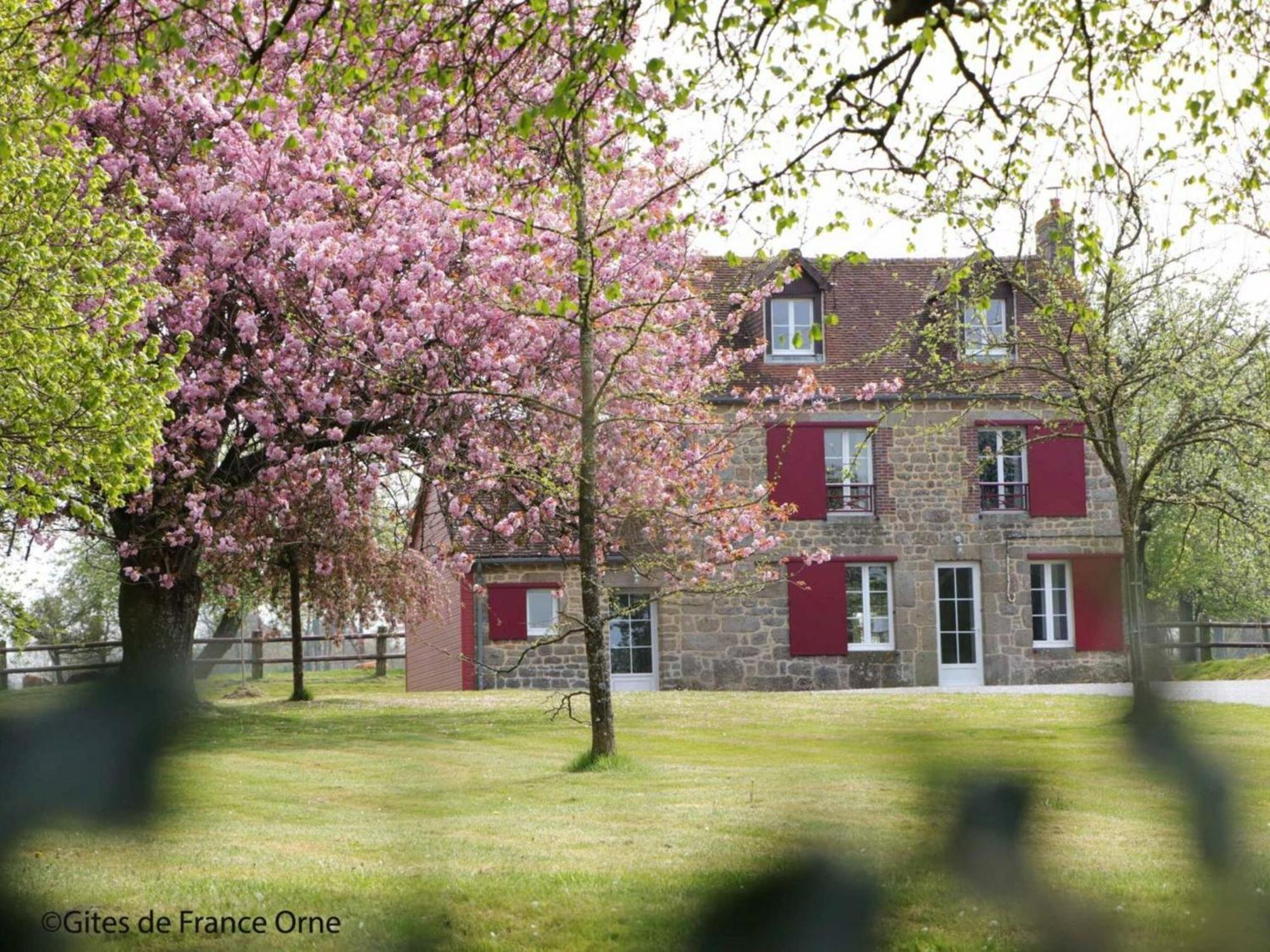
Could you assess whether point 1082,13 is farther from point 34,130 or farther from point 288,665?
point 288,665

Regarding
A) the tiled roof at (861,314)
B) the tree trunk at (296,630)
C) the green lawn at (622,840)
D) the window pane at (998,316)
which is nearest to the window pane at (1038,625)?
the tiled roof at (861,314)

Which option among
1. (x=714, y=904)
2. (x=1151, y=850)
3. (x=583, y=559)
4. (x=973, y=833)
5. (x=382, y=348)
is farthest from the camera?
(x=382, y=348)

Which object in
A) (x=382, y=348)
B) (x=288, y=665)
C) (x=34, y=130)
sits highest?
(x=34, y=130)

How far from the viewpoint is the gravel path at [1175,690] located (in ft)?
13.5

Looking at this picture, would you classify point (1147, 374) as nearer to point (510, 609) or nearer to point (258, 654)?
point (510, 609)

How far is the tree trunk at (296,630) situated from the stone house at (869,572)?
3829 mm

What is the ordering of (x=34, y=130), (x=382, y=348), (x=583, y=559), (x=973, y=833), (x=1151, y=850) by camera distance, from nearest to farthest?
(x=973, y=833) < (x=1151, y=850) < (x=34, y=130) < (x=583, y=559) < (x=382, y=348)

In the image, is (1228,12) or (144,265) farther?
(144,265)

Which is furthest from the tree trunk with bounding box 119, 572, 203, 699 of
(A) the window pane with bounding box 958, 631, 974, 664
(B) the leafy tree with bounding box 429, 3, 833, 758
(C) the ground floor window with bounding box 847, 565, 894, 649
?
(A) the window pane with bounding box 958, 631, 974, 664

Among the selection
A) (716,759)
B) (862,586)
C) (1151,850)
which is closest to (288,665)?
(862,586)

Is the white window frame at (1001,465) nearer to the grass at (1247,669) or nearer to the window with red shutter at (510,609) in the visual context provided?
the grass at (1247,669)

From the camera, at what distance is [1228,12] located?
10.7 metres

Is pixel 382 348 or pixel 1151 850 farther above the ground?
pixel 382 348

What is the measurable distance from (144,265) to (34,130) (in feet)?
6.04
